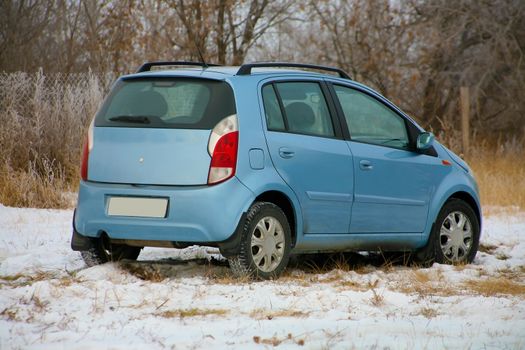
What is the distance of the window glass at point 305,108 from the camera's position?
24.9 feet

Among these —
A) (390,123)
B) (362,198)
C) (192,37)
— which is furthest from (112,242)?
(192,37)

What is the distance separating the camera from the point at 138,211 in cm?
697

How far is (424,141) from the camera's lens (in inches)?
334

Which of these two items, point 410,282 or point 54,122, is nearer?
point 410,282

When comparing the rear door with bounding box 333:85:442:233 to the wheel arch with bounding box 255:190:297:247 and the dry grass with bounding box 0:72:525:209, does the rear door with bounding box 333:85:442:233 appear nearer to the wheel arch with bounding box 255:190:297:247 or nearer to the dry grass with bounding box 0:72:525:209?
the wheel arch with bounding box 255:190:297:247

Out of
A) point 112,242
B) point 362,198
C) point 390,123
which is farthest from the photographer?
point 390,123

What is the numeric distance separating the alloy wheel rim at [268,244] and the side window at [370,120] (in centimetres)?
121

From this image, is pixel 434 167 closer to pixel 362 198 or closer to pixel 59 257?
pixel 362 198

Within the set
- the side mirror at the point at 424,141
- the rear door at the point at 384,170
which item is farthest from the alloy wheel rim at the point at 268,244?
the side mirror at the point at 424,141

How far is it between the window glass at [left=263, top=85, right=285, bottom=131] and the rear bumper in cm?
64

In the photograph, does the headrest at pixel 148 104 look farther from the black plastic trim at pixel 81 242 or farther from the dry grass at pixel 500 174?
the dry grass at pixel 500 174

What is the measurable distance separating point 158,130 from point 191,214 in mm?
635

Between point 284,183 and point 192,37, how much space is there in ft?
46.8

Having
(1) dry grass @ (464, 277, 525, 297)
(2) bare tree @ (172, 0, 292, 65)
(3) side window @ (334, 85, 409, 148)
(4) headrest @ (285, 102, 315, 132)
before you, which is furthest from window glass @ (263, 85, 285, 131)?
(2) bare tree @ (172, 0, 292, 65)
